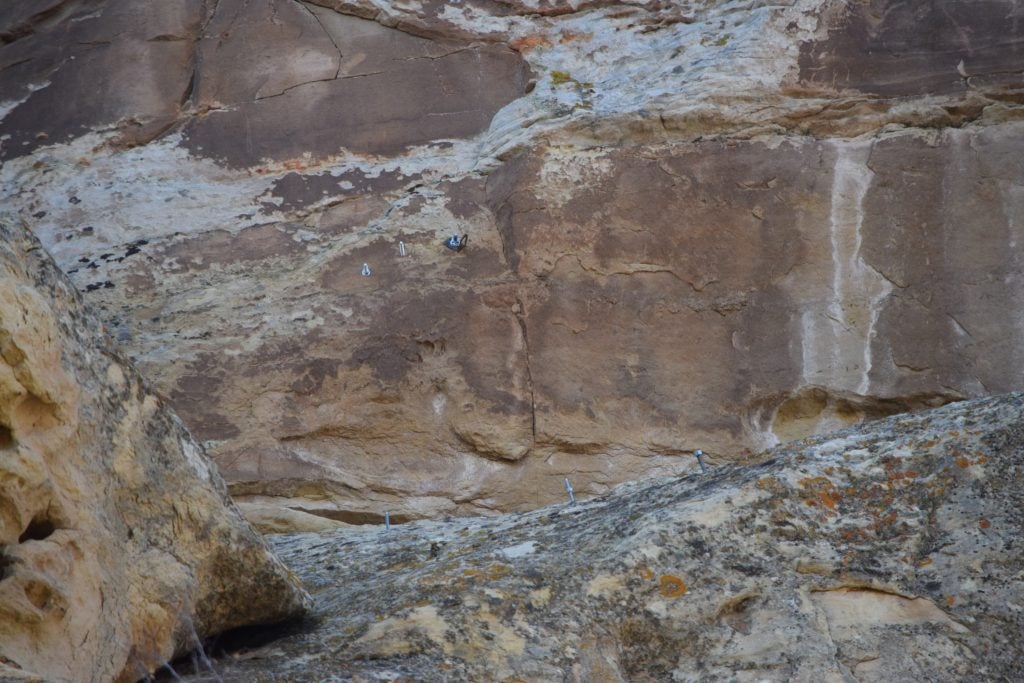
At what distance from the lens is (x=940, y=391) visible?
485 cm

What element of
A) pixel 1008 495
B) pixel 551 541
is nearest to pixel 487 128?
pixel 551 541

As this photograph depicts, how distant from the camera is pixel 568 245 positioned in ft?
16.8

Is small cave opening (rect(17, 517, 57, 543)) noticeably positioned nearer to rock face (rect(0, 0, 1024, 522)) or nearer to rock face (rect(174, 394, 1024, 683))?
rock face (rect(174, 394, 1024, 683))

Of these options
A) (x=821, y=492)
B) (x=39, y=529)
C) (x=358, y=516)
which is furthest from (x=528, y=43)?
(x=39, y=529)

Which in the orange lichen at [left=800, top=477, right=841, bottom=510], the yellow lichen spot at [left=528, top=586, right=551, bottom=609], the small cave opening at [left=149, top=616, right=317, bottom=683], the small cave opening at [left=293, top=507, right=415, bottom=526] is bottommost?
the small cave opening at [left=293, top=507, right=415, bottom=526]

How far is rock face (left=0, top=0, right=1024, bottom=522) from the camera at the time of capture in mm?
4906

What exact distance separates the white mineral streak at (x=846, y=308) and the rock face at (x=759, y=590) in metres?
2.02

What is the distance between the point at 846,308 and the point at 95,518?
10.5ft

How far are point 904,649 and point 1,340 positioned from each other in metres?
1.68

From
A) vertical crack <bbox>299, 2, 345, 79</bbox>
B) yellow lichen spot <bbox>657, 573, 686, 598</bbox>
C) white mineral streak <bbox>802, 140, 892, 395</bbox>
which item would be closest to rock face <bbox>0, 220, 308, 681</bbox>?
yellow lichen spot <bbox>657, 573, 686, 598</bbox>

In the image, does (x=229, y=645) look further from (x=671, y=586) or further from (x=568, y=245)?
(x=568, y=245)

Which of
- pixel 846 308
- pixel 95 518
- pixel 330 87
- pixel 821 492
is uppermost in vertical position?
pixel 330 87

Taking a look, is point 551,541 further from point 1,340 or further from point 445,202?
point 445,202

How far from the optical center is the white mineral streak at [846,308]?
4.90m
